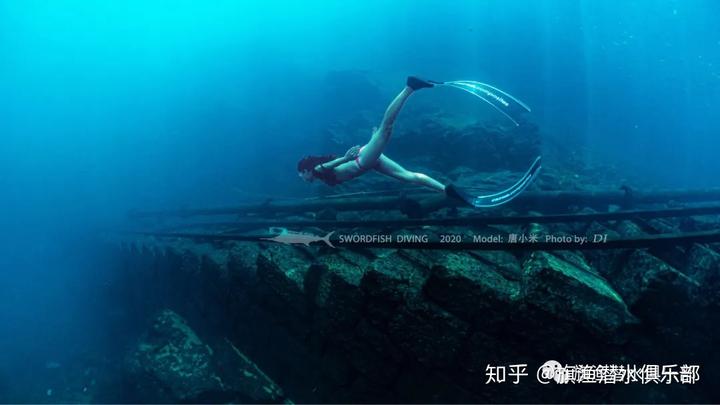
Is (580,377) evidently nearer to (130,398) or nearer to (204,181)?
(130,398)

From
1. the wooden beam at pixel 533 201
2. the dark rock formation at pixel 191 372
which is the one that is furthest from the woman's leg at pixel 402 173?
the dark rock formation at pixel 191 372

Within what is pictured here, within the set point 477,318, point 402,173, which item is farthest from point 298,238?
point 477,318

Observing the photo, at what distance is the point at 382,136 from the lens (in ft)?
16.5

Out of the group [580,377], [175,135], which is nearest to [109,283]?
[580,377]

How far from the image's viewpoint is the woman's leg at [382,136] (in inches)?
184

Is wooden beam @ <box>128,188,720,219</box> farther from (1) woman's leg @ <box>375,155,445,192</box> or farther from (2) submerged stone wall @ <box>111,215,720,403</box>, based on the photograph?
(2) submerged stone wall @ <box>111,215,720,403</box>

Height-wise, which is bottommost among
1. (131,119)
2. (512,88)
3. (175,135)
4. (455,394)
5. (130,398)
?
(130,398)

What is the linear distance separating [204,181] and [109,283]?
39.9ft

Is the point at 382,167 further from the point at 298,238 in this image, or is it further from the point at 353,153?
the point at 298,238

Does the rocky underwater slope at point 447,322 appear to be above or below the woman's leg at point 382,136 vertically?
below

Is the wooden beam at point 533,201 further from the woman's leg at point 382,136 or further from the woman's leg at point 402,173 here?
the woman's leg at point 382,136

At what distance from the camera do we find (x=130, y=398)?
7609mm

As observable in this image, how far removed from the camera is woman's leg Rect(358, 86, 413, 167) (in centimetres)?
468

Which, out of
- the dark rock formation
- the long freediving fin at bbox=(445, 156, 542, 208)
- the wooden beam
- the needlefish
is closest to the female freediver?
the long freediving fin at bbox=(445, 156, 542, 208)
